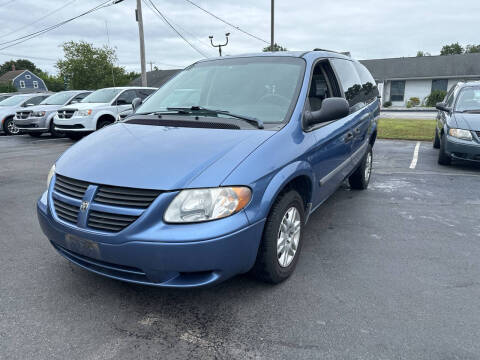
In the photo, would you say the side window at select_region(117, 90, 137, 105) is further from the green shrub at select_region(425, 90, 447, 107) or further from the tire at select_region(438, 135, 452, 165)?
the green shrub at select_region(425, 90, 447, 107)

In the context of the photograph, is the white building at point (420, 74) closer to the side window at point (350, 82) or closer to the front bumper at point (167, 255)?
the side window at point (350, 82)

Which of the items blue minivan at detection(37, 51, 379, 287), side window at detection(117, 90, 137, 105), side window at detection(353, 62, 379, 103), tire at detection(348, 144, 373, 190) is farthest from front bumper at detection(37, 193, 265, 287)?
side window at detection(117, 90, 137, 105)

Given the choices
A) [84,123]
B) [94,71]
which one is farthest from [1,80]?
[84,123]

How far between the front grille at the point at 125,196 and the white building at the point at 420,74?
127ft

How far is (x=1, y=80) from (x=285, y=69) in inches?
3227

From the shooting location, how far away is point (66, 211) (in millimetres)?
2566

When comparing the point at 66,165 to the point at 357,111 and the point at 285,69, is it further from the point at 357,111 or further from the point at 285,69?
the point at 357,111

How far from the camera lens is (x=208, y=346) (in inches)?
88.8

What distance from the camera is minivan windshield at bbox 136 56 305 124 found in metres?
3.32

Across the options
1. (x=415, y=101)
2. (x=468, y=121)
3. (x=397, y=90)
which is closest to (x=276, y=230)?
(x=468, y=121)

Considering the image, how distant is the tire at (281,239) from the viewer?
8.70 ft

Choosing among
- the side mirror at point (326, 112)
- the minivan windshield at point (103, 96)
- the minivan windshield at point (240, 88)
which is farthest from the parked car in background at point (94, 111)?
the side mirror at point (326, 112)

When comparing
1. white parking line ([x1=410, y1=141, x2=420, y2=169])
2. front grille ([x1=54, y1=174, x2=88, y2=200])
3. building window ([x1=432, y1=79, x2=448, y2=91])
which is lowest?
white parking line ([x1=410, y1=141, x2=420, y2=169])

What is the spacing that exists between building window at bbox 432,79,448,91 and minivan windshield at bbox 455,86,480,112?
34.7 metres
